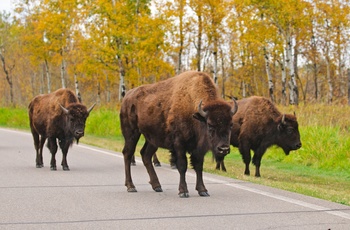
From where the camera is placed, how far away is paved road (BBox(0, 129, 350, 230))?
A: 6477 mm

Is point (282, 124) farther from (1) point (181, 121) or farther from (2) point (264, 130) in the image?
(1) point (181, 121)

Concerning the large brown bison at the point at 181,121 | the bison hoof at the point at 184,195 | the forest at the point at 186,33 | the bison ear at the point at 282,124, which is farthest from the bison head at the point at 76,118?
the forest at the point at 186,33

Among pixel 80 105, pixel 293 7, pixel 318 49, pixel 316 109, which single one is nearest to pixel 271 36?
pixel 293 7

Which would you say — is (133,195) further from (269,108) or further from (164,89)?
(269,108)

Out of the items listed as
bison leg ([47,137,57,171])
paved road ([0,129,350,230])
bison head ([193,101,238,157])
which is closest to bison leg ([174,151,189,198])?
paved road ([0,129,350,230])

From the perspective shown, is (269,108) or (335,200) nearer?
(335,200)

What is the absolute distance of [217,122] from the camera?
319 inches

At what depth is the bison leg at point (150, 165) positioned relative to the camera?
915 centimetres

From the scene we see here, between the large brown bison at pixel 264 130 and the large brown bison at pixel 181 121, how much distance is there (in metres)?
4.62

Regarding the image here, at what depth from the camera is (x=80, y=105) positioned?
13.1 meters

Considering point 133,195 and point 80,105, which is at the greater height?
point 80,105

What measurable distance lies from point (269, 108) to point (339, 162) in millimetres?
2619

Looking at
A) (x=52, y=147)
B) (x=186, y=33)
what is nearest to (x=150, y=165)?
(x=52, y=147)

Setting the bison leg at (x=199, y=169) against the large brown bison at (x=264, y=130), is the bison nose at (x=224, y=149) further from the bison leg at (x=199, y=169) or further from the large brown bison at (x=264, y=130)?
the large brown bison at (x=264, y=130)
